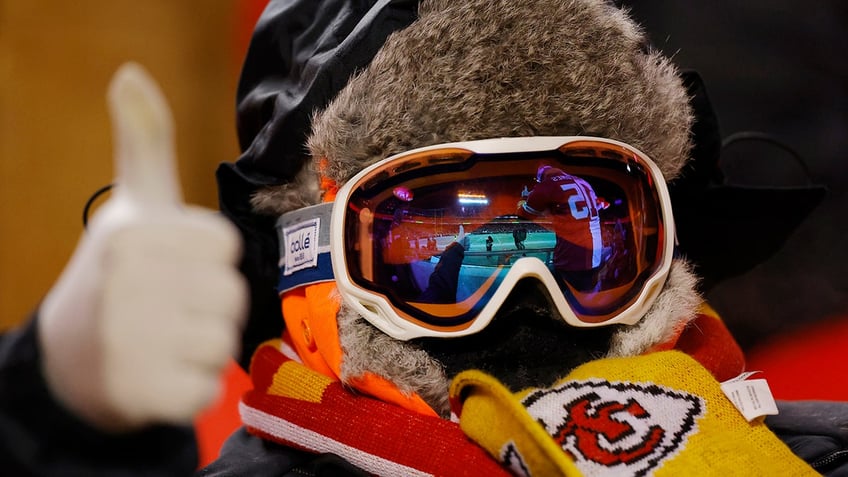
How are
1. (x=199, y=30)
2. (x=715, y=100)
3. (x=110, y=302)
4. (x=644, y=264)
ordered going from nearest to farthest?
1. (x=110, y=302)
2. (x=644, y=264)
3. (x=715, y=100)
4. (x=199, y=30)

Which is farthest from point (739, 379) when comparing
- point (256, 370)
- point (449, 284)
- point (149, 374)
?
point (149, 374)

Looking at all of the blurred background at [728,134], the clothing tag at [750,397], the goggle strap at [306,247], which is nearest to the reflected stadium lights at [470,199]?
the goggle strap at [306,247]

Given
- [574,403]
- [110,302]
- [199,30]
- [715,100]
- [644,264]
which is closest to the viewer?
[110,302]

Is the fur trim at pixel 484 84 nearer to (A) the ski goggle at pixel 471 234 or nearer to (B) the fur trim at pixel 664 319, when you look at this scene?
(A) the ski goggle at pixel 471 234

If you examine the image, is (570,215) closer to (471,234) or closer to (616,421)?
(471,234)

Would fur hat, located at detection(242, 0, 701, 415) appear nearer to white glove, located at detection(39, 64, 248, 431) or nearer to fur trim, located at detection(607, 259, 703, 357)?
fur trim, located at detection(607, 259, 703, 357)

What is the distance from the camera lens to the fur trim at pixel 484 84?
796mm

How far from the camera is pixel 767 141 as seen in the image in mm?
1330

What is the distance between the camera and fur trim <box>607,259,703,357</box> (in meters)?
0.85

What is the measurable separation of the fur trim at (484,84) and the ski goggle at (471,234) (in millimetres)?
20

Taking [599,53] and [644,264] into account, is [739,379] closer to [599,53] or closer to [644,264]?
[644,264]

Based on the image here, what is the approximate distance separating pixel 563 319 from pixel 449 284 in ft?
0.39

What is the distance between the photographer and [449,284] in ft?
2.65

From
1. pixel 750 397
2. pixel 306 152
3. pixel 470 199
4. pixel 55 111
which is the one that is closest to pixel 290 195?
pixel 306 152
